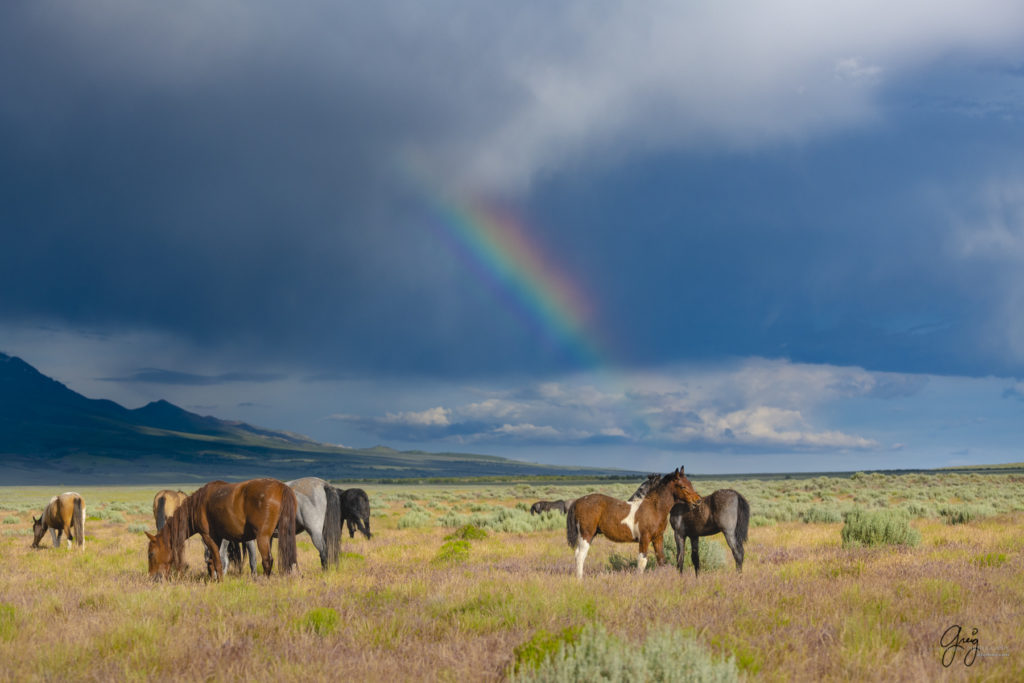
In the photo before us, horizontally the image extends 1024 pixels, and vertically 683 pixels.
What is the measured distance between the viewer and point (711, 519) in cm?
Answer: 1098

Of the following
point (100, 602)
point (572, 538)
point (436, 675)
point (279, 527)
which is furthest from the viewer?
point (572, 538)

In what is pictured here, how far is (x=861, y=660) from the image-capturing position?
18.7ft

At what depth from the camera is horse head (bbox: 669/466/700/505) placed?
10.8 metres

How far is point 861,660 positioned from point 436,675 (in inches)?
148

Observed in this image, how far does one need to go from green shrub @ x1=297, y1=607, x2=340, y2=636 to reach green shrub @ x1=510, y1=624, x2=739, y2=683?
8.51 ft

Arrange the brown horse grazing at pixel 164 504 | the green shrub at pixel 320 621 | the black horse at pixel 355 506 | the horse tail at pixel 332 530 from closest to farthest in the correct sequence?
1. the green shrub at pixel 320 621
2. the horse tail at pixel 332 530
3. the brown horse grazing at pixel 164 504
4. the black horse at pixel 355 506

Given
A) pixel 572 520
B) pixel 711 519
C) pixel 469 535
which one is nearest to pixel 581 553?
pixel 572 520

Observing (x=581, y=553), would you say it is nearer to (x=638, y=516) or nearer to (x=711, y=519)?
(x=638, y=516)

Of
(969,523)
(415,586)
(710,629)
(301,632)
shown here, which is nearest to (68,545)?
(415,586)

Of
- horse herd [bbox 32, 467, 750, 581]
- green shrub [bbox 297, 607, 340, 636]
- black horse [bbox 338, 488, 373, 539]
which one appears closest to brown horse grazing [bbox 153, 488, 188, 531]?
black horse [bbox 338, 488, 373, 539]

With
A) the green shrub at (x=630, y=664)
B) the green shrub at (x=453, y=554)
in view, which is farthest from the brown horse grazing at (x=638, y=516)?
the green shrub at (x=630, y=664)

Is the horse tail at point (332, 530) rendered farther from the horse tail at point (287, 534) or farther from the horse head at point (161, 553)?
the horse head at point (161, 553)

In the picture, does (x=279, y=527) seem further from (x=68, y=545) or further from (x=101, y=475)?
(x=101, y=475)

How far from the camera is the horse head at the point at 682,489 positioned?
10812 mm
